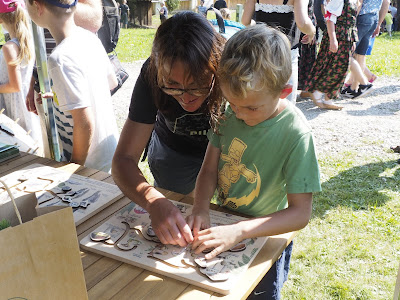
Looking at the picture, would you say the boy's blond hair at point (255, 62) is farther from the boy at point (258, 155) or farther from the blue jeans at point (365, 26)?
the blue jeans at point (365, 26)

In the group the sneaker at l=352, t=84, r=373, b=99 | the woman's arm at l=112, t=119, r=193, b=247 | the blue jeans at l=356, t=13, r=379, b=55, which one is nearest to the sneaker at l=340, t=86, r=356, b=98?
the sneaker at l=352, t=84, r=373, b=99

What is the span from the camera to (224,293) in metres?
0.97

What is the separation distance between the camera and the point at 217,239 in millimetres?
1085

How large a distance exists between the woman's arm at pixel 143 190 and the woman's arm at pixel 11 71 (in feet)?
4.96

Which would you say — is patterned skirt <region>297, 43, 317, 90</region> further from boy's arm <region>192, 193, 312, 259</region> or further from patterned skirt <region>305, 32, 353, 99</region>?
boy's arm <region>192, 193, 312, 259</region>

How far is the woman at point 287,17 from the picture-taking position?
3.28 m

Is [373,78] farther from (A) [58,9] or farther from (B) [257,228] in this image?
(B) [257,228]

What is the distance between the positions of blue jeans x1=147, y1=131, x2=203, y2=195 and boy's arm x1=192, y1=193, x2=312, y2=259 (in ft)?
2.14

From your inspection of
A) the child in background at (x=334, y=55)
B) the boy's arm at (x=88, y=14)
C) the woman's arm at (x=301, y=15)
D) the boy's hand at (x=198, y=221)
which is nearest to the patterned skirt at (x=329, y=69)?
the child in background at (x=334, y=55)

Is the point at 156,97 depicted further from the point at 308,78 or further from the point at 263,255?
the point at 308,78

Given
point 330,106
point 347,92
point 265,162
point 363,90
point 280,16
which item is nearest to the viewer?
point 265,162

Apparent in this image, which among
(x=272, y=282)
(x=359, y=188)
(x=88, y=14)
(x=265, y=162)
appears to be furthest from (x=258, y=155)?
(x=359, y=188)

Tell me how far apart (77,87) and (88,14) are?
0.76 m

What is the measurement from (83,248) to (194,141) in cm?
66
